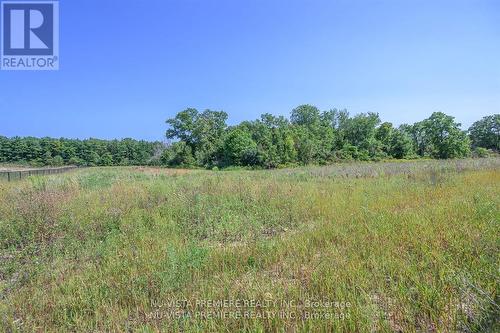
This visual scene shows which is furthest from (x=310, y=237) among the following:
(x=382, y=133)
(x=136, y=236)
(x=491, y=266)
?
(x=382, y=133)

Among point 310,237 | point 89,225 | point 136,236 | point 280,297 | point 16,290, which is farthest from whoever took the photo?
point 89,225

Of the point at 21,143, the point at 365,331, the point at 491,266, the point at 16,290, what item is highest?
the point at 21,143

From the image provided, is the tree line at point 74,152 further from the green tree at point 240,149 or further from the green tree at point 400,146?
the green tree at point 400,146

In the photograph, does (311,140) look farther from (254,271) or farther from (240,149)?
(254,271)

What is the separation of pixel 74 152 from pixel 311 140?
69.8m

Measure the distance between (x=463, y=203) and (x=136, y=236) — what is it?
7.22 meters

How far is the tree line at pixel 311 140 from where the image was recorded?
157 feet

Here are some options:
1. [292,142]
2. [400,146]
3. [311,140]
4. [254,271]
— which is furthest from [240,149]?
[254,271]

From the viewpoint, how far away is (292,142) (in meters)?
46.9

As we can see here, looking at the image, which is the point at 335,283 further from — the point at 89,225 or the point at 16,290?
the point at 89,225

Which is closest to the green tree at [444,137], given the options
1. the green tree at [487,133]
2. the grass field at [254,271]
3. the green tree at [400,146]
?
the green tree at [400,146]

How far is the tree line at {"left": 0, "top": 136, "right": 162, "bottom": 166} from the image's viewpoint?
70.4 meters

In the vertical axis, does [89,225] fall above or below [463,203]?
below

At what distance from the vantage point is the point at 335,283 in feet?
9.12
